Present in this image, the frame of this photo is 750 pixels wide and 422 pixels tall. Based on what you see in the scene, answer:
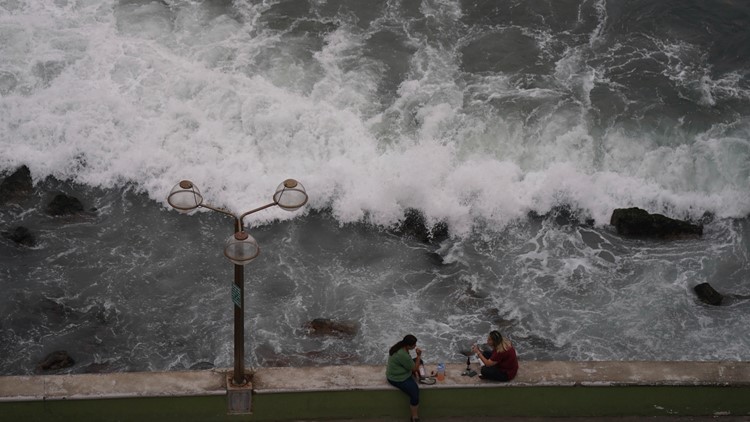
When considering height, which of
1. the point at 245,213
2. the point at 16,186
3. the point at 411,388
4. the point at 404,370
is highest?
the point at 245,213

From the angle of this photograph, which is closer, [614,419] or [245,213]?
[245,213]

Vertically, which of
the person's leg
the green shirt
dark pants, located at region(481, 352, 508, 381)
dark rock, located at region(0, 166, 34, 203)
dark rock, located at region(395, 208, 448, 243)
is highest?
dark rock, located at region(0, 166, 34, 203)

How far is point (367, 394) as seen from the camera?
14875 millimetres

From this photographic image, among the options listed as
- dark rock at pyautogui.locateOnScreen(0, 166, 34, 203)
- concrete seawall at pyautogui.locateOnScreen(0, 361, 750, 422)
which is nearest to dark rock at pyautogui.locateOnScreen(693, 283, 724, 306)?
concrete seawall at pyautogui.locateOnScreen(0, 361, 750, 422)

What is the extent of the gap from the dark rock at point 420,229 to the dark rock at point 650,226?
13.7 ft

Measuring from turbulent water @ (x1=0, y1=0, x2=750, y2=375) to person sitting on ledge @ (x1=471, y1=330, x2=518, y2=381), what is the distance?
4480 millimetres

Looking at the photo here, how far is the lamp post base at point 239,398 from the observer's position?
48.6 feet

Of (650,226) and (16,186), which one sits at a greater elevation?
(16,186)

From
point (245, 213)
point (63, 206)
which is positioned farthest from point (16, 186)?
point (245, 213)

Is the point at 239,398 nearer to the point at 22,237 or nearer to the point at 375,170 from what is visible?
the point at 22,237

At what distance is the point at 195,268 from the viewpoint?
21594 millimetres

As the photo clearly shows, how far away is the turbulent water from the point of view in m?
20.2

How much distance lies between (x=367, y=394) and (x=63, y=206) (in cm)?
1093

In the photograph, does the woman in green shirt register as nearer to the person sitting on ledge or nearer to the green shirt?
the green shirt
